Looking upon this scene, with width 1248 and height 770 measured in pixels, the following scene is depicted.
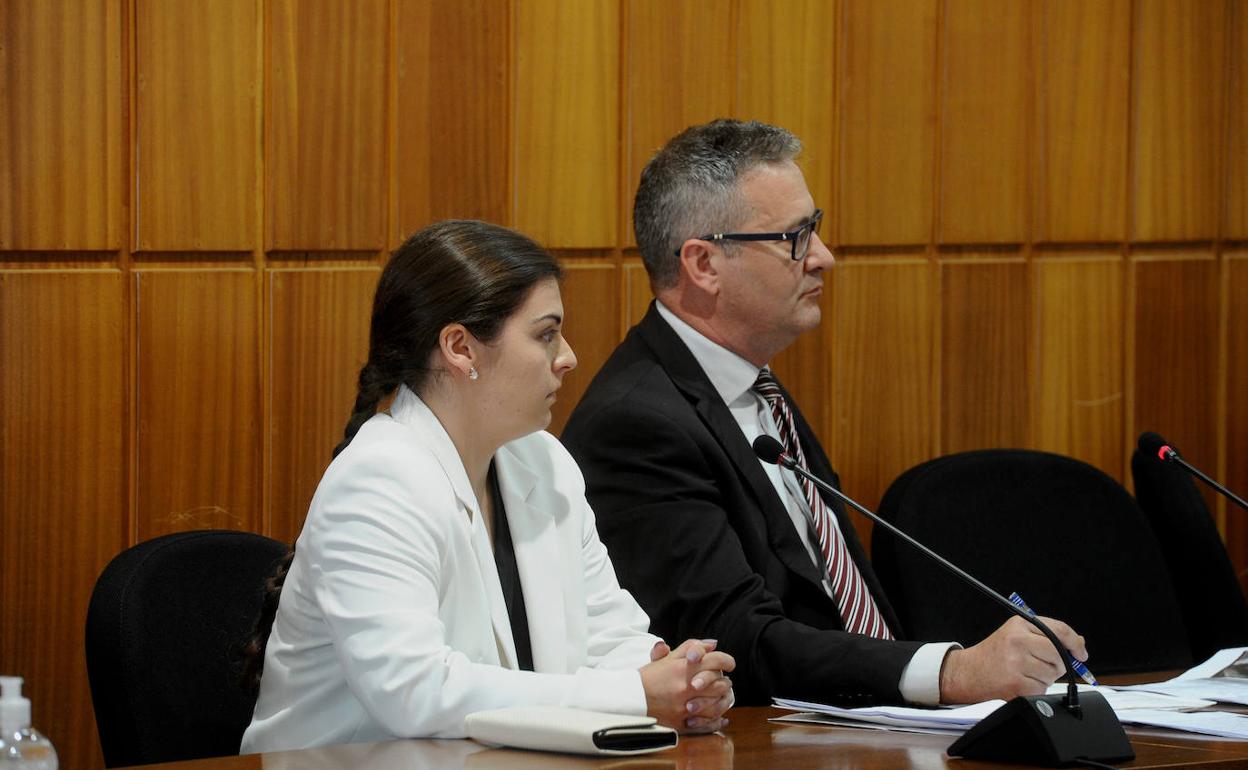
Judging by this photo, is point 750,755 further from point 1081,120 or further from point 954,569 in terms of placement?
point 1081,120

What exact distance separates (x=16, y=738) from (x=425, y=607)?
0.70 metres

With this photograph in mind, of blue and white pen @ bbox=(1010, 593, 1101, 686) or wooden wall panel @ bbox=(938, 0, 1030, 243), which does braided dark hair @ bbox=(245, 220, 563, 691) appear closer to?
blue and white pen @ bbox=(1010, 593, 1101, 686)

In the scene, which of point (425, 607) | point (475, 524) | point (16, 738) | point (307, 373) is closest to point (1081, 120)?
point (307, 373)

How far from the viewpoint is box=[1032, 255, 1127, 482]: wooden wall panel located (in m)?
3.95

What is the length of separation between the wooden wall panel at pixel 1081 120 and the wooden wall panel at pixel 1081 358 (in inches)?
4.2

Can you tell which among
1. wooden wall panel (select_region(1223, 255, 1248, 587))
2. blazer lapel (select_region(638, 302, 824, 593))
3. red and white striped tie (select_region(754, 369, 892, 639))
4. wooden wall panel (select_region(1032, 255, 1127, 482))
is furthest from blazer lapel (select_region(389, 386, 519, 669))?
wooden wall panel (select_region(1223, 255, 1248, 587))

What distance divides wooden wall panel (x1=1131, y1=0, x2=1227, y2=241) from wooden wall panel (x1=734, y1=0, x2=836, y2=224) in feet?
2.77

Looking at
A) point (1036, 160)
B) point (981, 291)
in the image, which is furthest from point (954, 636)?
point (1036, 160)

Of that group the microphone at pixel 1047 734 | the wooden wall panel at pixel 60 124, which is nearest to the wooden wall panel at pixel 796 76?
the wooden wall panel at pixel 60 124

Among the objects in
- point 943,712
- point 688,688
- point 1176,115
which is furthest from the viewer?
point 1176,115

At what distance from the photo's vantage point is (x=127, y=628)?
7.70 ft

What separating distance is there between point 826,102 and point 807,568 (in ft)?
4.26

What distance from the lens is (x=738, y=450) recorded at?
115 inches

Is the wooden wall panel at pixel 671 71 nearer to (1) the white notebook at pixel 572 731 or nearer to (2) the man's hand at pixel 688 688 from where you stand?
(2) the man's hand at pixel 688 688
